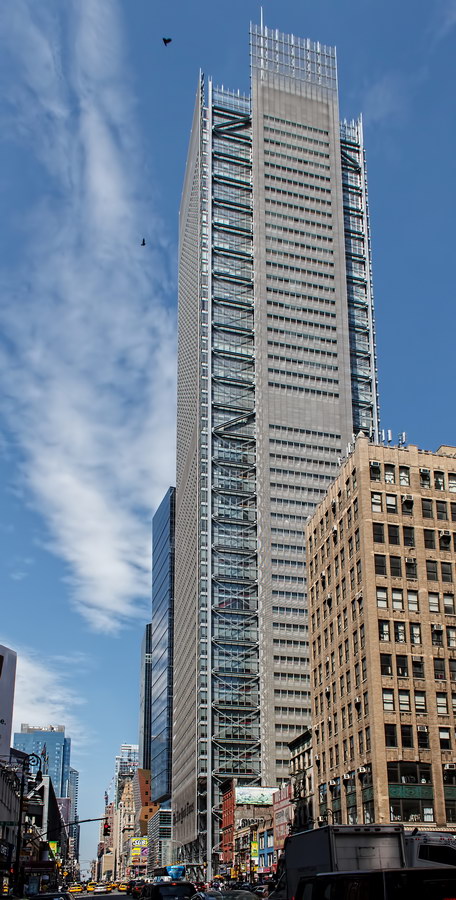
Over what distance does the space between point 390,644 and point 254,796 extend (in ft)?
229

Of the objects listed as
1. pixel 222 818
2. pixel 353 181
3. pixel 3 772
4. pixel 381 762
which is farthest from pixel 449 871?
pixel 353 181

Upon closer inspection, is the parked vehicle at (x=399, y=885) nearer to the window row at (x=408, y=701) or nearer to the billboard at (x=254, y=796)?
the window row at (x=408, y=701)

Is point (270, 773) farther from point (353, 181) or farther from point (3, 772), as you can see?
point (353, 181)

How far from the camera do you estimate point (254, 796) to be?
130625 mm

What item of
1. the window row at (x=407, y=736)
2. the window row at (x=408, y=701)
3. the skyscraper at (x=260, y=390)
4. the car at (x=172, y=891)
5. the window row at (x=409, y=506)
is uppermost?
the skyscraper at (x=260, y=390)

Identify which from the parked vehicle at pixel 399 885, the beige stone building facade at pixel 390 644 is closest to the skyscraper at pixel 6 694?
the beige stone building facade at pixel 390 644

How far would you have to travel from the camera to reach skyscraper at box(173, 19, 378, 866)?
153 m

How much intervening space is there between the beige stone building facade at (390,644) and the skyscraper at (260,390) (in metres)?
71.3

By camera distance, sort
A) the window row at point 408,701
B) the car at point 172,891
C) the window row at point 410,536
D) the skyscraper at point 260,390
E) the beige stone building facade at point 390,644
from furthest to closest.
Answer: the skyscraper at point 260,390 → the window row at point 410,536 → the window row at point 408,701 → the beige stone building facade at point 390,644 → the car at point 172,891

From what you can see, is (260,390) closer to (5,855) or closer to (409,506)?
(409,506)

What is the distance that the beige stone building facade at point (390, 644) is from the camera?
66500 millimetres

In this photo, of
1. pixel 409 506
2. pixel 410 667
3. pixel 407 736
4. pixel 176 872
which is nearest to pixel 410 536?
pixel 409 506

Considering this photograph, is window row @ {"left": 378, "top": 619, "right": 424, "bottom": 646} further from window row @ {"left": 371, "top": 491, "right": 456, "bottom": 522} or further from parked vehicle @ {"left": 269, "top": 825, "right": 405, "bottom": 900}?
parked vehicle @ {"left": 269, "top": 825, "right": 405, "bottom": 900}

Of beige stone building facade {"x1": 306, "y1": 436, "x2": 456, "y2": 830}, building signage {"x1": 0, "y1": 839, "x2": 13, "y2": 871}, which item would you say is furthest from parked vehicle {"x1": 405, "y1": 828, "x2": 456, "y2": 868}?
building signage {"x1": 0, "y1": 839, "x2": 13, "y2": 871}
